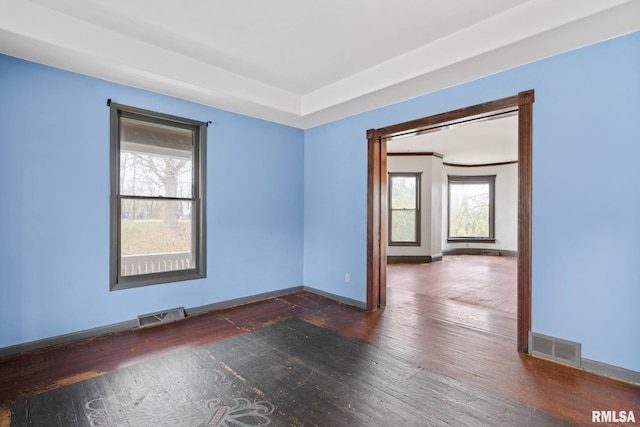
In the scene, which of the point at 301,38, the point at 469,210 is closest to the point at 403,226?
the point at 469,210

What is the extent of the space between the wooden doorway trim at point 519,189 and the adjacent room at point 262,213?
0.8 inches

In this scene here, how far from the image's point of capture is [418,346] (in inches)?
118

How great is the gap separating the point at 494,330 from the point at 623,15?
299cm

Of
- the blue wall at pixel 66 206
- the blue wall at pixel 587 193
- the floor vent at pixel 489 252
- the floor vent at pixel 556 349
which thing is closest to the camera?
the blue wall at pixel 587 193

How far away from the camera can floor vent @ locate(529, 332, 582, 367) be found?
2554 mm

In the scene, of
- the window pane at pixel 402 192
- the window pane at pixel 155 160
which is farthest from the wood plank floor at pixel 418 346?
the window pane at pixel 402 192

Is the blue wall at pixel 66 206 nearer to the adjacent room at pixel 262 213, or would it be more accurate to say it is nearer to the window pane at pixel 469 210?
the adjacent room at pixel 262 213

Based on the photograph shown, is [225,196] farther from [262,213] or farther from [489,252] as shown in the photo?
[489,252]

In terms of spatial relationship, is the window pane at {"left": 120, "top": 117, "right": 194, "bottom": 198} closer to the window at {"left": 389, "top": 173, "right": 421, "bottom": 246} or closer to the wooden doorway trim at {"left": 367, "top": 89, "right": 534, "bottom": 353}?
the wooden doorway trim at {"left": 367, "top": 89, "right": 534, "bottom": 353}

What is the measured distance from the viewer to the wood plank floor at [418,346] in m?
2.19

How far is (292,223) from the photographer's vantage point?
16.3ft

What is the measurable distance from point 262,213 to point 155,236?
4.75ft

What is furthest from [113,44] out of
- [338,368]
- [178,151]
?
[338,368]

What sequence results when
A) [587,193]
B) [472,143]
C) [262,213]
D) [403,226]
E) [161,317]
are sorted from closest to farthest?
[587,193] → [161,317] → [262,213] → [472,143] → [403,226]
